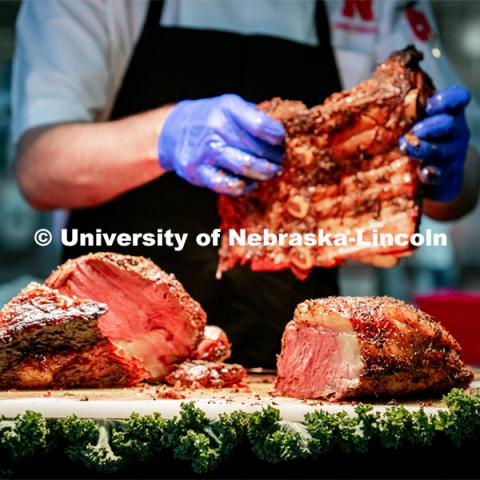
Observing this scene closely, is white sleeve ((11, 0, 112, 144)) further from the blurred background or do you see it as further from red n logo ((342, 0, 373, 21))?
red n logo ((342, 0, 373, 21))

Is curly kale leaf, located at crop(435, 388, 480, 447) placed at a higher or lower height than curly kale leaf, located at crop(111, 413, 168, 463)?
higher

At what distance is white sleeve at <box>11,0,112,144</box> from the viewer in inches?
142

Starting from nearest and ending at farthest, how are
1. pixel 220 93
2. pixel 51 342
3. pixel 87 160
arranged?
pixel 51 342 → pixel 87 160 → pixel 220 93

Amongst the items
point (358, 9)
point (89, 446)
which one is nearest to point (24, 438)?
point (89, 446)

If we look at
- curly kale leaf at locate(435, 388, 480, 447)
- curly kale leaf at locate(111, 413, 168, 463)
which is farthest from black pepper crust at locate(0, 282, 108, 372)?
curly kale leaf at locate(435, 388, 480, 447)

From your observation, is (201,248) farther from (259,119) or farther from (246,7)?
(246,7)

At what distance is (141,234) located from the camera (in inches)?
136

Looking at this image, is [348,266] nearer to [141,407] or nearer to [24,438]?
[141,407]

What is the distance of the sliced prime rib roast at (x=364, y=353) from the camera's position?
241 cm

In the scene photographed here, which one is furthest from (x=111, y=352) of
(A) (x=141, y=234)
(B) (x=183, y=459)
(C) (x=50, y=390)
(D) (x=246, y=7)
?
(D) (x=246, y=7)

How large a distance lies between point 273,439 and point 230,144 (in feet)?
4.30

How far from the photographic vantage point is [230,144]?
10.2ft

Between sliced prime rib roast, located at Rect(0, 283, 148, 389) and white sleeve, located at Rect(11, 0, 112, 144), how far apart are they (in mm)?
1197

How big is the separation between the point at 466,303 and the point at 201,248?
1225mm
